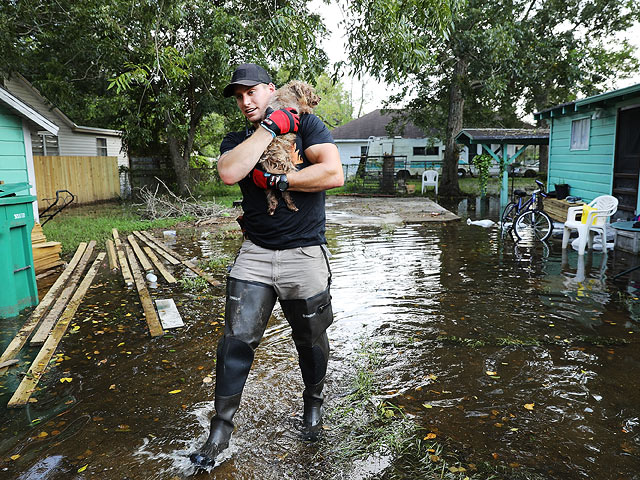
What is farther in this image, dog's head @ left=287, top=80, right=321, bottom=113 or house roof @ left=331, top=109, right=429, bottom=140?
house roof @ left=331, top=109, right=429, bottom=140

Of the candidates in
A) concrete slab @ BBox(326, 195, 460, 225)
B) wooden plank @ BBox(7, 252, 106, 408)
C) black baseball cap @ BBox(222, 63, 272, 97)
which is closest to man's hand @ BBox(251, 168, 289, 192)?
black baseball cap @ BBox(222, 63, 272, 97)

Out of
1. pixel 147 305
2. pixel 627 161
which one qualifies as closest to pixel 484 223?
pixel 627 161

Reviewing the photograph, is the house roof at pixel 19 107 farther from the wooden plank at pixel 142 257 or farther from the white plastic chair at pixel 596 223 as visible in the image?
the white plastic chair at pixel 596 223

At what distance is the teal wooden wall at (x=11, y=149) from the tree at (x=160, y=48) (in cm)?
207

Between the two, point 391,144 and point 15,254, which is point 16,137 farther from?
point 391,144

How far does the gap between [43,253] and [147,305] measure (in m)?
3.35

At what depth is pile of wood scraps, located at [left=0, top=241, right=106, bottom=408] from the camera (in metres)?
3.76

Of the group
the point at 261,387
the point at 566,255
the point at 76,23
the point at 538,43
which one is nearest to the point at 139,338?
the point at 261,387

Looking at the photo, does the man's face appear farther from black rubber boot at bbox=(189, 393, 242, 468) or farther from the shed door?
the shed door

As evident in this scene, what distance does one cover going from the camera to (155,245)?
997cm

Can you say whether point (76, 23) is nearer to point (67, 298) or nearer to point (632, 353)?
point (67, 298)

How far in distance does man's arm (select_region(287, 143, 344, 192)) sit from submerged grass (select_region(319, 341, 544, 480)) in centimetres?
150

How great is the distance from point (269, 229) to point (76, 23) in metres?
14.6

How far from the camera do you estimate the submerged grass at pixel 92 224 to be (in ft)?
36.2
